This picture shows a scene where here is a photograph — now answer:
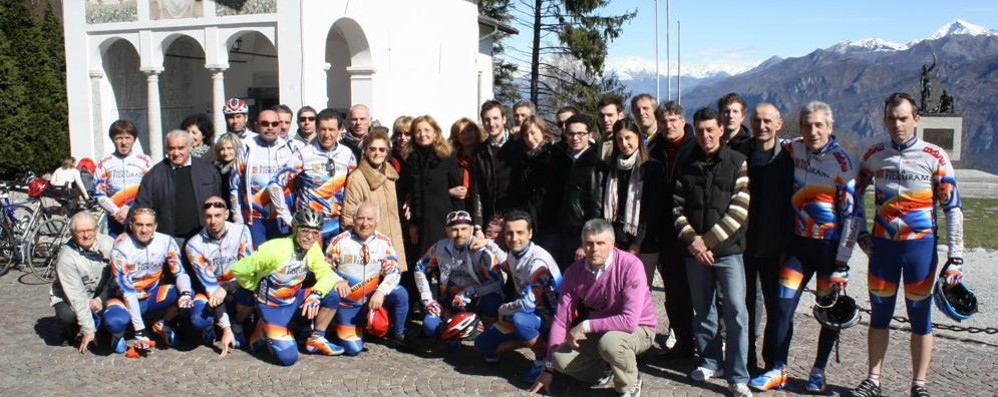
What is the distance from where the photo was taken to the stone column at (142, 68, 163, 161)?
59.5 feet

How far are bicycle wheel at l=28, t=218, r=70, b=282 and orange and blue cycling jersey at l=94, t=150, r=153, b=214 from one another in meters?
3.27

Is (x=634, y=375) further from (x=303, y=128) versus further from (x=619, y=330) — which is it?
(x=303, y=128)

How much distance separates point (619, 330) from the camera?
5.70m

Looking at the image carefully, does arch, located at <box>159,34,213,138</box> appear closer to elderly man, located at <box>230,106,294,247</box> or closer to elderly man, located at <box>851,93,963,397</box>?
elderly man, located at <box>230,106,294,247</box>

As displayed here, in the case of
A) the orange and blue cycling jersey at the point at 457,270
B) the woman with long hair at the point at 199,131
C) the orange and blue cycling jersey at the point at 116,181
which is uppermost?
the woman with long hair at the point at 199,131

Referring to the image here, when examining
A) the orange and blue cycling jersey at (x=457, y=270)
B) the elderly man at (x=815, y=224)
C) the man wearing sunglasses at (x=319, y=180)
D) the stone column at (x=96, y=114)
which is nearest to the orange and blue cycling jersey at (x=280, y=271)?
the man wearing sunglasses at (x=319, y=180)

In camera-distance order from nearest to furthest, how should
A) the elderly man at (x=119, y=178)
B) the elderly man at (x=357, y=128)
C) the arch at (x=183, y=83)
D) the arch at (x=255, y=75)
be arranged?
the elderly man at (x=119, y=178) → the elderly man at (x=357, y=128) → the arch at (x=183, y=83) → the arch at (x=255, y=75)

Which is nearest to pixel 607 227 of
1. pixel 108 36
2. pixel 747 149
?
pixel 747 149

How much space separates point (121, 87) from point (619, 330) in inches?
687

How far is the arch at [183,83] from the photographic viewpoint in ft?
69.5

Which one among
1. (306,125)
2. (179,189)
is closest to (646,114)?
(306,125)

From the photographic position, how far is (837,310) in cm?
568

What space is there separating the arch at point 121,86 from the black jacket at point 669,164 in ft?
52.2

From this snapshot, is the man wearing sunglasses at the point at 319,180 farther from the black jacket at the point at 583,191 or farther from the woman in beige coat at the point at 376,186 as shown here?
the black jacket at the point at 583,191
